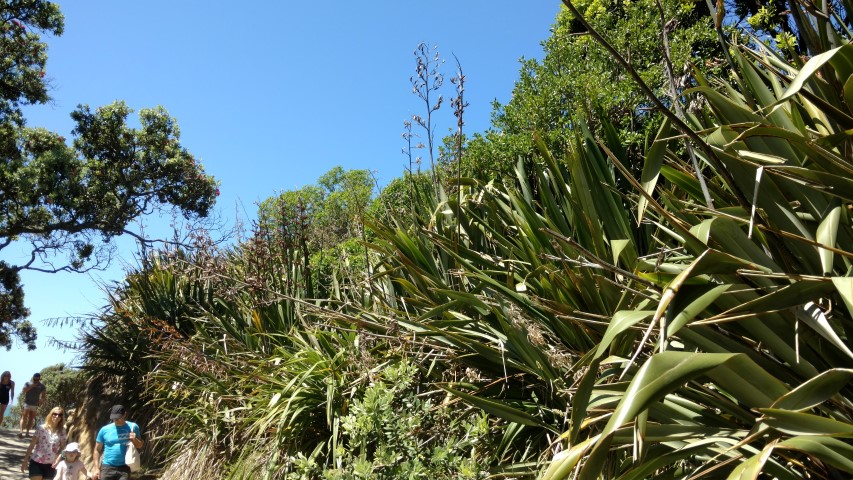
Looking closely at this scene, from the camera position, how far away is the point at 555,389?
3809 mm

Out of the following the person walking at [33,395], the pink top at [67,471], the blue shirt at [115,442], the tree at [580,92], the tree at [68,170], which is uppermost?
the tree at [68,170]

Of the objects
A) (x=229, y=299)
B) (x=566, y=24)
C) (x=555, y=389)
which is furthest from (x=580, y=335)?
(x=566, y=24)

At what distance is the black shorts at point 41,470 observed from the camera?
920 centimetres

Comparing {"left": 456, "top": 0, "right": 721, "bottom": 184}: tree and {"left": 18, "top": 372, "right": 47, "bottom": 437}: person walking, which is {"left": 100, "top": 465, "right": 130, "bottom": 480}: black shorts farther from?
{"left": 18, "top": 372, "right": 47, "bottom": 437}: person walking

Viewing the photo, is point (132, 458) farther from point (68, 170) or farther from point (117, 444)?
point (68, 170)

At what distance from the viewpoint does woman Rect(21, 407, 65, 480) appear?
9.17m

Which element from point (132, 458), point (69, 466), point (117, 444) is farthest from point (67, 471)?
point (132, 458)

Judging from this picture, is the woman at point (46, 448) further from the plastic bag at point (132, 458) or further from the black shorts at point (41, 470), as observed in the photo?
the plastic bag at point (132, 458)

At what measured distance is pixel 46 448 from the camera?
30.2 feet

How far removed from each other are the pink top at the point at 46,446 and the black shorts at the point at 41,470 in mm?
66

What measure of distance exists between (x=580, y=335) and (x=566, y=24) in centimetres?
1273

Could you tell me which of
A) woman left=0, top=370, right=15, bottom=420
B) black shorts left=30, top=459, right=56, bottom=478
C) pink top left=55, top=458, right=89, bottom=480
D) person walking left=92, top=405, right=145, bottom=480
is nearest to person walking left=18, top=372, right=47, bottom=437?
woman left=0, top=370, right=15, bottom=420

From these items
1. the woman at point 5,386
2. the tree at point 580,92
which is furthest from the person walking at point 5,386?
the tree at point 580,92

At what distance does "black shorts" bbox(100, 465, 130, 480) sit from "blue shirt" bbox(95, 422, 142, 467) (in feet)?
0.11
